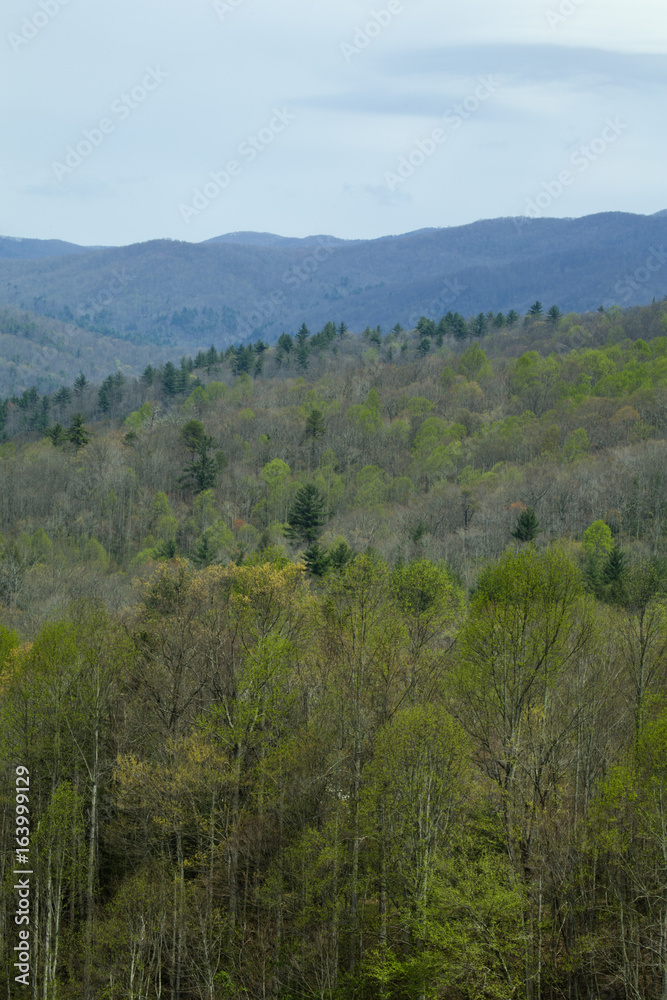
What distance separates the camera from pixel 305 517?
60.4 m

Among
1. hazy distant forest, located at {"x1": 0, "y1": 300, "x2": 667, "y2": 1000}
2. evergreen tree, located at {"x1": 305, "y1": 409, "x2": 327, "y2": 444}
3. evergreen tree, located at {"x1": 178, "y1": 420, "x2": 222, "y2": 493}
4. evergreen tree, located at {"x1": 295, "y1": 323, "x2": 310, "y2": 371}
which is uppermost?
evergreen tree, located at {"x1": 295, "y1": 323, "x2": 310, "y2": 371}

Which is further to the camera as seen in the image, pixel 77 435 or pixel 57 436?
pixel 57 436

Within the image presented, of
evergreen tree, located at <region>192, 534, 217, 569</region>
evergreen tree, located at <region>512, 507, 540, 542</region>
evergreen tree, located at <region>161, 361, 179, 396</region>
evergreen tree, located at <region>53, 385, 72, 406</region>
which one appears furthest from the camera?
evergreen tree, located at <region>53, 385, 72, 406</region>

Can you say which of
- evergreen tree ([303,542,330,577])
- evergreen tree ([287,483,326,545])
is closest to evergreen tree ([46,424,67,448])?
evergreen tree ([287,483,326,545])

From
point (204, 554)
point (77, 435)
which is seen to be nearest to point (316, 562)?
point (204, 554)

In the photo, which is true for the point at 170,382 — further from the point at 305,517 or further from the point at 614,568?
the point at 614,568

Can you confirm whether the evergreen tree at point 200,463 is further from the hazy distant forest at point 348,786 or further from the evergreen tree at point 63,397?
the evergreen tree at point 63,397

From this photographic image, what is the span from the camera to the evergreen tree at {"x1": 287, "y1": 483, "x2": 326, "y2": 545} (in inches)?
2373

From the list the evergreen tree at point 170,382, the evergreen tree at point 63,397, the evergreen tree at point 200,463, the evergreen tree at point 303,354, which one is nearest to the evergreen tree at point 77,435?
the evergreen tree at point 200,463

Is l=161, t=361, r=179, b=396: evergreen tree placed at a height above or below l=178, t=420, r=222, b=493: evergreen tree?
above

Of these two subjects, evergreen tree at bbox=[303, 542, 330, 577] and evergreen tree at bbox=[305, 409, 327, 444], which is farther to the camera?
evergreen tree at bbox=[305, 409, 327, 444]

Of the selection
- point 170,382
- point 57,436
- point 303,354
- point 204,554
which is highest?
point 303,354

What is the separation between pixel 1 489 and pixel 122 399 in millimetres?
79136

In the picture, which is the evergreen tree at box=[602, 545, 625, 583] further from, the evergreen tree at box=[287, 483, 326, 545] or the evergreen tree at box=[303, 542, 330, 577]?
the evergreen tree at box=[287, 483, 326, 545]
